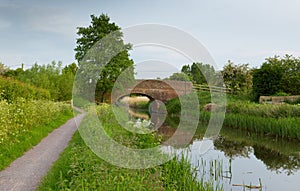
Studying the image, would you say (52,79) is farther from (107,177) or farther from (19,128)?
(107,177)

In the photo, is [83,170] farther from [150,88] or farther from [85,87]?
[150,88]

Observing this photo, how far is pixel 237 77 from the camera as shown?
32594 mm

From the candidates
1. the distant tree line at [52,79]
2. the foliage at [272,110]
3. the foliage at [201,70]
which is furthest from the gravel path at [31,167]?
the distant tree line at [52,79]

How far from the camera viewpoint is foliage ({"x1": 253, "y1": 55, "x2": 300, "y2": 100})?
23.6m

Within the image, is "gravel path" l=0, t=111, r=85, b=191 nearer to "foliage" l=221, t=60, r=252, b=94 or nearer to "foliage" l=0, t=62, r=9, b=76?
"foliage" l=221, t=60, r=252, b=94

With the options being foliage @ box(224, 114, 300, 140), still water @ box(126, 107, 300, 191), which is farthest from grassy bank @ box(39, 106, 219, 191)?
foliage @ box(224, 114, 300, 140)

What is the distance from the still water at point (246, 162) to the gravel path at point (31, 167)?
2.75 meters

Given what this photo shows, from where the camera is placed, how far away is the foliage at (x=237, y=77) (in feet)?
105

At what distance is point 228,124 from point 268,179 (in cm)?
1009

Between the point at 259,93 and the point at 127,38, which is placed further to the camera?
the point at 259,93

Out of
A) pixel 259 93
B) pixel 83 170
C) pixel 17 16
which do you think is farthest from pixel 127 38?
pixel 259 93

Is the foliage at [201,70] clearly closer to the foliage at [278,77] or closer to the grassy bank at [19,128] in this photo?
the grassy bank at [19,128]

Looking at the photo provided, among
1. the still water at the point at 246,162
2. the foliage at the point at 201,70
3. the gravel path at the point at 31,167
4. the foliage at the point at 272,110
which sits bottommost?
the still water at the point at 246,162

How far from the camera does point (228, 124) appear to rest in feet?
57.9
